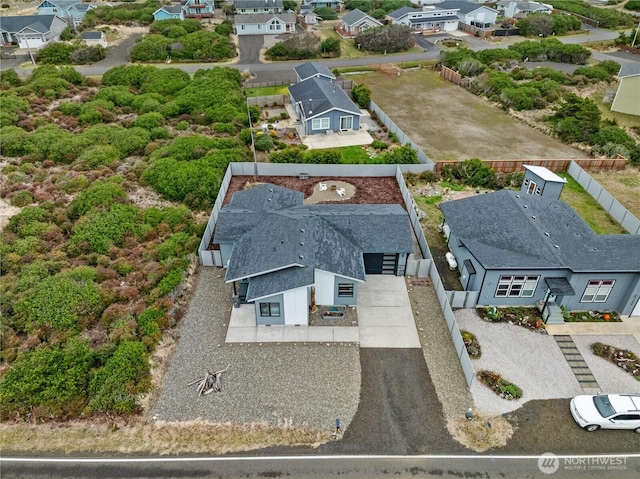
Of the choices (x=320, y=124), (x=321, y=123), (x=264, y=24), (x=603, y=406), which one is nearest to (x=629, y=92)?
(x=321, y=123)

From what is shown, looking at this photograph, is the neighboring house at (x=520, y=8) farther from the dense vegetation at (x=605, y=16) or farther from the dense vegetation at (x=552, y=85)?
the dense vegetation at (x=552, y=85)

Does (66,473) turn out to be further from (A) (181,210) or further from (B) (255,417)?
(A) (181,210)

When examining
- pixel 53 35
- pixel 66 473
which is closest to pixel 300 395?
pixel 66 473

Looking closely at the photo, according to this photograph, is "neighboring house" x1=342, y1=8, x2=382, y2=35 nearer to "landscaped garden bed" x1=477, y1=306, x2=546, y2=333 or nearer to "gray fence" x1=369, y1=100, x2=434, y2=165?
"gray fence" x1=369, y1=100, x2=434, y2=165

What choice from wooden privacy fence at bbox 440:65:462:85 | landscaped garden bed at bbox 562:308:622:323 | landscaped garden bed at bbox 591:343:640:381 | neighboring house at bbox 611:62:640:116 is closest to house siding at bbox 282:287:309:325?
landscaped garden bed at bbox 562:308:622:323

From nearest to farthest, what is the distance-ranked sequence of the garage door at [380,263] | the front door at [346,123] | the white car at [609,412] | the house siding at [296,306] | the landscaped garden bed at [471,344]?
the white car at [609,412] < the landscaped garden bed at [471,344] < the house siding at [296,306] < the garage door at [380,263] < the front door at [346,123]

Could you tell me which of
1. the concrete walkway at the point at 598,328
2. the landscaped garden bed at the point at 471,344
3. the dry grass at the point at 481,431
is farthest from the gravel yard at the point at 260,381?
the concrete walkway at the point at 598,328
